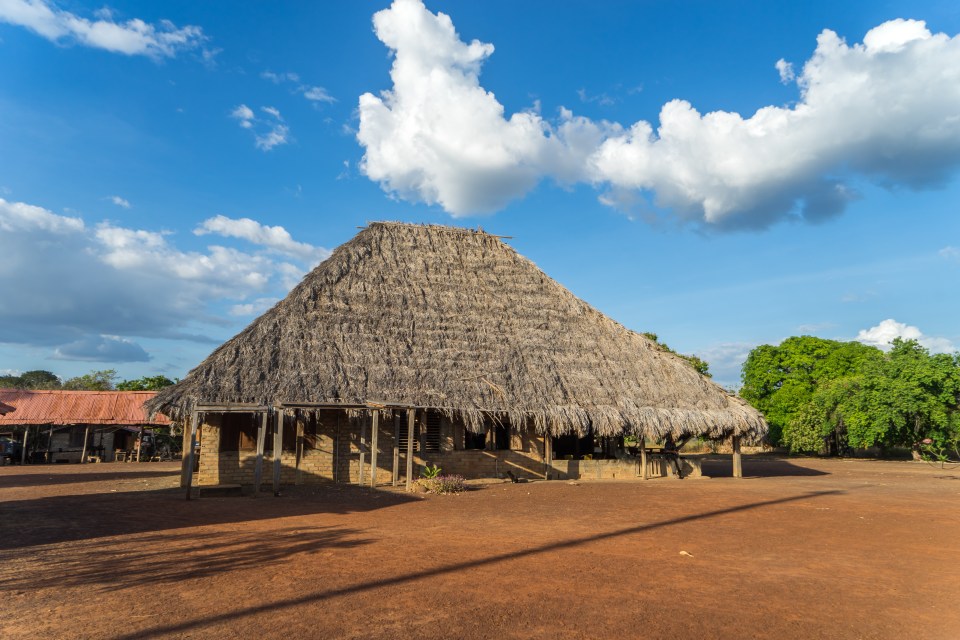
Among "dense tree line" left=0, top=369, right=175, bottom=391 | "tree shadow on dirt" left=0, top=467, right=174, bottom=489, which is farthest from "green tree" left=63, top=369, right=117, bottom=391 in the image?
"tree shadow on dirt" left=0, top=467, right=174, bottom=489

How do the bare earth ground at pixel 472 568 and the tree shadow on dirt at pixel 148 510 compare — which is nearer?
the bare earth ground at pixel 472 568

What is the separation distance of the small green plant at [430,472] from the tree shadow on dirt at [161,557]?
22.8 feet

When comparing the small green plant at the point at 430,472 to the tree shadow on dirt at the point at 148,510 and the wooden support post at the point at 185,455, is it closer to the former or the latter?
the tree shadow on dirt at the point at 148,510

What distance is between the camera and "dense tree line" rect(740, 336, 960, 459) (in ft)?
93.8

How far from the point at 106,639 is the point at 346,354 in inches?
509

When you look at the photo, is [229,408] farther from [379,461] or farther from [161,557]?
[161,557]

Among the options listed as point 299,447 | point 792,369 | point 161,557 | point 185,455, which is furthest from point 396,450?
point 792,369

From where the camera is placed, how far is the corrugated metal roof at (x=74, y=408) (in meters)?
28.6

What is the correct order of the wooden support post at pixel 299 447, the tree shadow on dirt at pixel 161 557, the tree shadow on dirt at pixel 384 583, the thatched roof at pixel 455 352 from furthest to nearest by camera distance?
the thatched roof at pixel 455 352 → the wooden support post at pixel 299 447 → the tree shadow on dirt at pixel 161 557 → the tree shadow on dirt at pixel 384 583

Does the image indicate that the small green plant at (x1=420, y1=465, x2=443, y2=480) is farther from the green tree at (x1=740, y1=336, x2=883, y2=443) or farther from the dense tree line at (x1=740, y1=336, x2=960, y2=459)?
the green tree at (x1=740, y1=336, x2=883, y2=443)

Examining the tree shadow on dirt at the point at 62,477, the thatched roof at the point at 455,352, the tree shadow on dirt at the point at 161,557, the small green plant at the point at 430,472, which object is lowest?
the tree shadow on dirt at the point at 62,477

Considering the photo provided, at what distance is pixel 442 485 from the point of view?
15703 mm

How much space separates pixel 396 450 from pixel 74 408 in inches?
840

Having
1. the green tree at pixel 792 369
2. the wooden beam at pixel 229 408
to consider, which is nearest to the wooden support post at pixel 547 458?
the wooden beam at pixel 229 408
